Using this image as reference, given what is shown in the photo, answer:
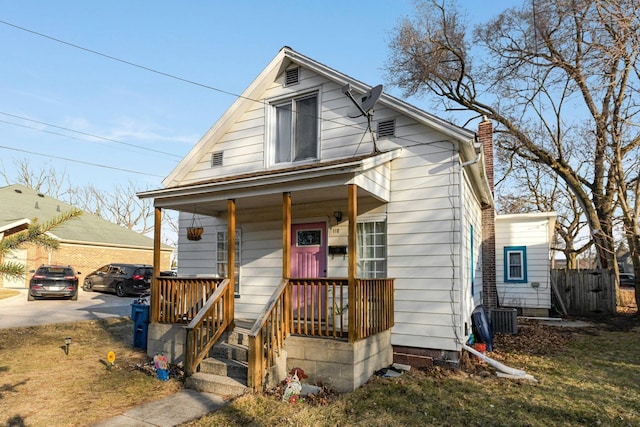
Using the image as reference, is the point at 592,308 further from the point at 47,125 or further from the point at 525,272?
the point at 47,125

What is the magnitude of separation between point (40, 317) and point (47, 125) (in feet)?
18.4

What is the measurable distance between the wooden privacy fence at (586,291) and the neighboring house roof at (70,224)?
74.5ft

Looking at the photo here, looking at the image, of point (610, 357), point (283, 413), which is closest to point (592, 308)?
point (610, 357)

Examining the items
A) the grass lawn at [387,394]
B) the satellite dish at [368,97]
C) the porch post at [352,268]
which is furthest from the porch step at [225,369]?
the satellite dish at [368,97]

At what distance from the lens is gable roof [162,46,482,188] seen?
7.62m

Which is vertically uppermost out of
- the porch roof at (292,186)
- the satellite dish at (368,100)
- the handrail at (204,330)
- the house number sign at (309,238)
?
the satellite dish at (368,100)

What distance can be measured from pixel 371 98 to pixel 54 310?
12886mm

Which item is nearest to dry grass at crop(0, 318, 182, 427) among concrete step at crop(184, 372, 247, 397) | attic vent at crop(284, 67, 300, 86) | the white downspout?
concrete step at crop(184, 372, 247, 397)

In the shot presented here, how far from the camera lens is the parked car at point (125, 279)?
20.1 meters

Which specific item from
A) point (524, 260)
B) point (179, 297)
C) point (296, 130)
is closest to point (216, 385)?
point (179, 297)

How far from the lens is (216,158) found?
10.5 m

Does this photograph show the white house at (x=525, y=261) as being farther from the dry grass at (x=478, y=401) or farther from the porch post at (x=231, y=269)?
the porch post at (x=231, y=269)

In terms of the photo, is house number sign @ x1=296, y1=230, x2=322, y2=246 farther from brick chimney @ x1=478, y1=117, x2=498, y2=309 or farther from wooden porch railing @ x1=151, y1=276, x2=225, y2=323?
brick chimney @ x1=478, y1=117, x2=498, y2=309

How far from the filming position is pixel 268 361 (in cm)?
640
